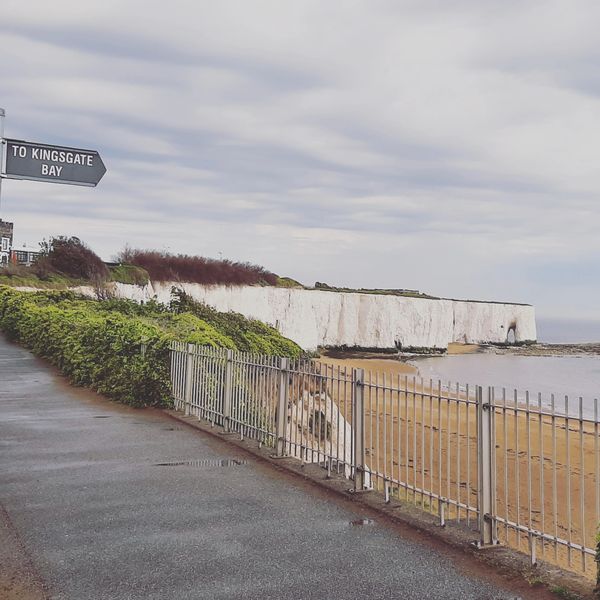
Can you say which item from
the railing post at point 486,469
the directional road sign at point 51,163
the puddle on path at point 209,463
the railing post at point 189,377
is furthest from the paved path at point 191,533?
the directional road sign at point 51,163

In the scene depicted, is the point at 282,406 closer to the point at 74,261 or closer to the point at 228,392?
the point at 228,392

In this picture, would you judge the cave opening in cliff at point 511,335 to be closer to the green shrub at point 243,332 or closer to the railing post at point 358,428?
the green shrub at point 243,332

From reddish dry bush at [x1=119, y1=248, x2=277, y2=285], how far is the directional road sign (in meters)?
37.0

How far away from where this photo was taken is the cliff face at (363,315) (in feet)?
161

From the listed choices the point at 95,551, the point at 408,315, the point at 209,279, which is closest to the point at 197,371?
the point at 95,551

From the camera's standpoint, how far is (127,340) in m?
14.4

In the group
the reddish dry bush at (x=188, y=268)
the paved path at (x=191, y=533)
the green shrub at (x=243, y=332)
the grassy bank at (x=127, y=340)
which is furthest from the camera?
the reddish dry bush at (x=188, y=268)

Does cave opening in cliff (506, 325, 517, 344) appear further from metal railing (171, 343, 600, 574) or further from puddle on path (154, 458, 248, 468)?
puddle on path (154, 458, 248, 468)

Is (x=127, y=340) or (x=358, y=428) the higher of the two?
(x=127, y=340)

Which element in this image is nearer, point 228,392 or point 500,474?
point 228,392

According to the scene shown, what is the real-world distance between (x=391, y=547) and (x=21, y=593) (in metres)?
2.78

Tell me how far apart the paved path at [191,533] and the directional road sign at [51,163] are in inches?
120

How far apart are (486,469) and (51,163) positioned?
4.58m

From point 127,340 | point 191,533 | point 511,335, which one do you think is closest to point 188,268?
point 127,340
